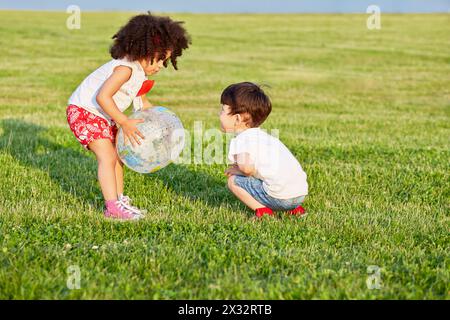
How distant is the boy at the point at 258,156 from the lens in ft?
20.4

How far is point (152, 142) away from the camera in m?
6.39

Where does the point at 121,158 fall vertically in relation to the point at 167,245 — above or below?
above

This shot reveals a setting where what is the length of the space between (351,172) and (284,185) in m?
2.61

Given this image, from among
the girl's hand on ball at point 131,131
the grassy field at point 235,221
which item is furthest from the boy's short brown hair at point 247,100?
the grassy field at point 235,221

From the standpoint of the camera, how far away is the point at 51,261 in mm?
4781

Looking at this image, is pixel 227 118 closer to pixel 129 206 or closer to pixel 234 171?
pixel 234 171

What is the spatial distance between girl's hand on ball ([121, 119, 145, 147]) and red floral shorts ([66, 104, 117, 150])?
39 cm

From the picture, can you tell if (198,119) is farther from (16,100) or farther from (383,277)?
(383,277)

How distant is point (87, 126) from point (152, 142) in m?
0.69

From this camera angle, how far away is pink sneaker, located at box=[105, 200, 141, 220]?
6195 millimetres

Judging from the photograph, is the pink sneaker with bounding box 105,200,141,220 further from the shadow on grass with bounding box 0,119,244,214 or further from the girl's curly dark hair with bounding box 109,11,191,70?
the girl's curly dark hair with bounding box 109,11,191,70

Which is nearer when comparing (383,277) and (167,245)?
(383,277)

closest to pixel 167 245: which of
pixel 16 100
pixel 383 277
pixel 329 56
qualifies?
pixel 383 277

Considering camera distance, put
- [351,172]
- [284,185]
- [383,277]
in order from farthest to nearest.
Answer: [351,172]
[284,185]
[383,277]
